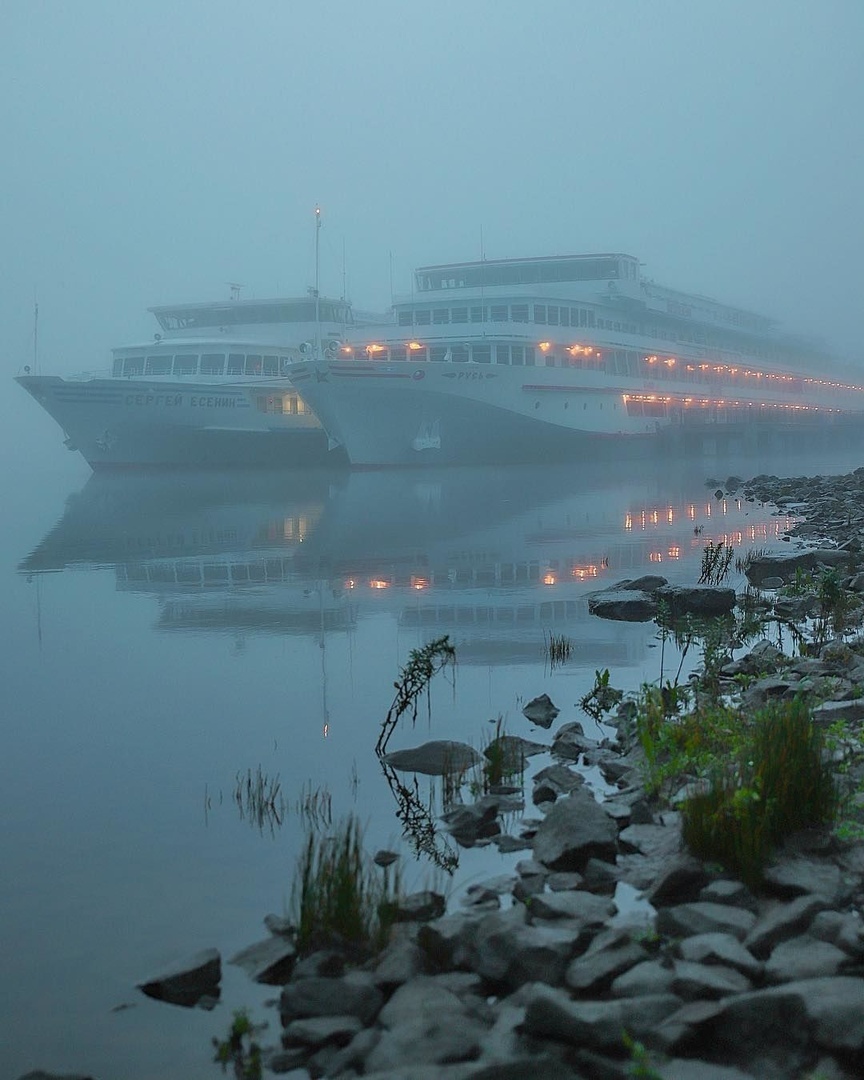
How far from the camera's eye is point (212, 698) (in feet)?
30.1

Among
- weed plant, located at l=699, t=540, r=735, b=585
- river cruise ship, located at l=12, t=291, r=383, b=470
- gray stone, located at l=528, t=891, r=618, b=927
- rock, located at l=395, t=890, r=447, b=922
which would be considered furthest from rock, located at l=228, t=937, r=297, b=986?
river cruise ship, located at l=12, t=291, r=383, b=470

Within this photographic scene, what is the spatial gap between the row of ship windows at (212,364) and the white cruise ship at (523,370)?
2.56 m

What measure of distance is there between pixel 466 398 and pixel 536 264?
15.8 m

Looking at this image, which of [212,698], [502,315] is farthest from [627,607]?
[502,315]

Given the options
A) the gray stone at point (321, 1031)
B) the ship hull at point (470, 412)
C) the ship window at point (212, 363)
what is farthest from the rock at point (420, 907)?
the ship window at point (212, 363)

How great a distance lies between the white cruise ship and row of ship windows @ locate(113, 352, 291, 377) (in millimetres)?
2556

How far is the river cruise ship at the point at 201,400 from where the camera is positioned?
148ft

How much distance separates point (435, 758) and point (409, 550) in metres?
12.5

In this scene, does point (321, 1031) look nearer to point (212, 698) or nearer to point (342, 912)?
point (342, 912)

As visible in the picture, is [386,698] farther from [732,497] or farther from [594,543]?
[732,497]

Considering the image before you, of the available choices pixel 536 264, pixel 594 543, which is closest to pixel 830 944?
pixel 594 543

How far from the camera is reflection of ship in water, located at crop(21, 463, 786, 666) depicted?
1273 centimetres

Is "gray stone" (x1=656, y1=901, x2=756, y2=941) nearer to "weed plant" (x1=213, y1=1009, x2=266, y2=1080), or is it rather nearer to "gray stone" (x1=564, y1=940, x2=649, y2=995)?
"gray stone" (x1=564, y1=940, x2=649, y2=995)

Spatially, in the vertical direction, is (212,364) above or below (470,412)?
above
